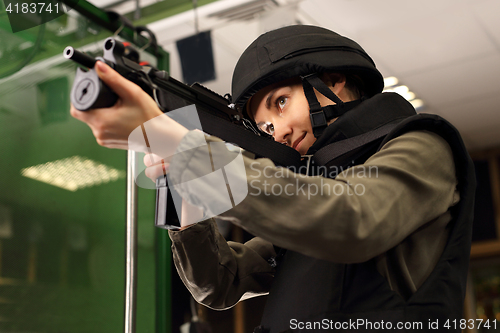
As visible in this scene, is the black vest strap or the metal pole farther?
the metal pole

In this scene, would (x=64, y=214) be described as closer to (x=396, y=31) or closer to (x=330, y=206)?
(x=330, y=206)

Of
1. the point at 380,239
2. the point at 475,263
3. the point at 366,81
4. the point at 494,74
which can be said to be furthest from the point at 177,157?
the point at 475,263

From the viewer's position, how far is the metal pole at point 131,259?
149 centimetres

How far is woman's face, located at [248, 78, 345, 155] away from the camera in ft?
3.38

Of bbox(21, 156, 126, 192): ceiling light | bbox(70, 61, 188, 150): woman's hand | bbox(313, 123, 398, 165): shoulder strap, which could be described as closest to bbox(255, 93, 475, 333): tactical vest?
bbox(313, 123, 398, 165): shoulder strap

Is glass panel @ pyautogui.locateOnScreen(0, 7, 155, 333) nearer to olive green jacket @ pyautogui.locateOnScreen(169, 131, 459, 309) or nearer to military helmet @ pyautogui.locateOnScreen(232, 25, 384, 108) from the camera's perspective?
military helmet @ pyautogui.locateOnScreen(232, 25, 384, 108)

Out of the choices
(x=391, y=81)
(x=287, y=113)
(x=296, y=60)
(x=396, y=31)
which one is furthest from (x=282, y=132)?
(x=391, y=81)

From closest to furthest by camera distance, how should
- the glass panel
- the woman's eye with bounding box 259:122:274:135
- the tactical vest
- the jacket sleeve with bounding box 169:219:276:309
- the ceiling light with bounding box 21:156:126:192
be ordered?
the tactical vest
the jacket sleeve with bounding box 169:219:276:309
the woman's eye with bounding box 259:122:274:135
the glass panel
the ceiling light with bounding box 21:156:126:192

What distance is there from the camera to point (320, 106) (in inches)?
40.3

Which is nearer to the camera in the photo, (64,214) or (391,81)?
(64,214)

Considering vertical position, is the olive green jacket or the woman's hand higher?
the woman's hand

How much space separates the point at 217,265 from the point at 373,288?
365 millimetres

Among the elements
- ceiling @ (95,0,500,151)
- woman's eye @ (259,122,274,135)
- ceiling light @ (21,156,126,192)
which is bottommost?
woman's eye @ (259,122,274,135)

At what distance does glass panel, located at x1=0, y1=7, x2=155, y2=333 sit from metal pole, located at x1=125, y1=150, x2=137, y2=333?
119 millimetres
